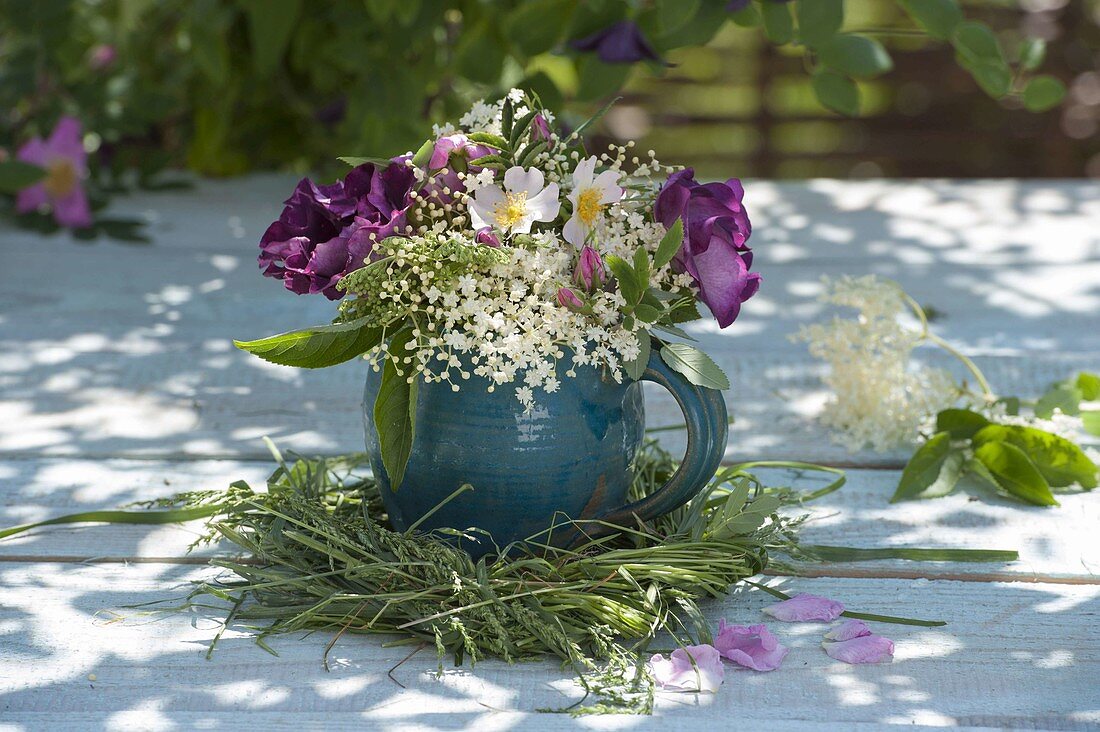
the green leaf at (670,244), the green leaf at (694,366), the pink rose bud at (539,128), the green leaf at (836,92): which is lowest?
the green leaf at (694,366)

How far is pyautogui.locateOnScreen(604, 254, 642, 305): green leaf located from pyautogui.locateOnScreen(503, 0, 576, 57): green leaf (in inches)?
41.9

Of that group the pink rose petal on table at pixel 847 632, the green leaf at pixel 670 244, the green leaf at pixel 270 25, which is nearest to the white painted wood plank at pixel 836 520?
the pink rose petal on table at pixel 847 632

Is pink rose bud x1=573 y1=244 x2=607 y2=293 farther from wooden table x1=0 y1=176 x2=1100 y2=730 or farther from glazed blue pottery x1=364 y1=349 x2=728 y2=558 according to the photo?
wooden table x1=0 y1=176 x2=1100 y2=730

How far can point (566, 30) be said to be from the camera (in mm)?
2002

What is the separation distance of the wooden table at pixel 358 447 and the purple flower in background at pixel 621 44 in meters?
0.45

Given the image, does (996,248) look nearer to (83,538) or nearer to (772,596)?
(772,596)

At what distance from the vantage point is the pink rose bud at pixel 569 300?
1.01 metres

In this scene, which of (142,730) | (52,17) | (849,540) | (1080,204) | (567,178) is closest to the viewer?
(142,730)

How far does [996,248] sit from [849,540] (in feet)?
Result: 4.37

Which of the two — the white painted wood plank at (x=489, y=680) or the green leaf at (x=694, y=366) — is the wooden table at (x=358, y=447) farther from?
the green leaf at (x=694, y=366)

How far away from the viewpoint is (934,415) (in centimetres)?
153

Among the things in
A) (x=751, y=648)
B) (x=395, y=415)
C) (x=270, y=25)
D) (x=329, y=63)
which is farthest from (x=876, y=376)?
(x=329, y=63)

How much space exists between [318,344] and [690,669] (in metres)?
0.40

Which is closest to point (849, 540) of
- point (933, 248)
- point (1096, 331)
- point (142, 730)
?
point (142, 730)
